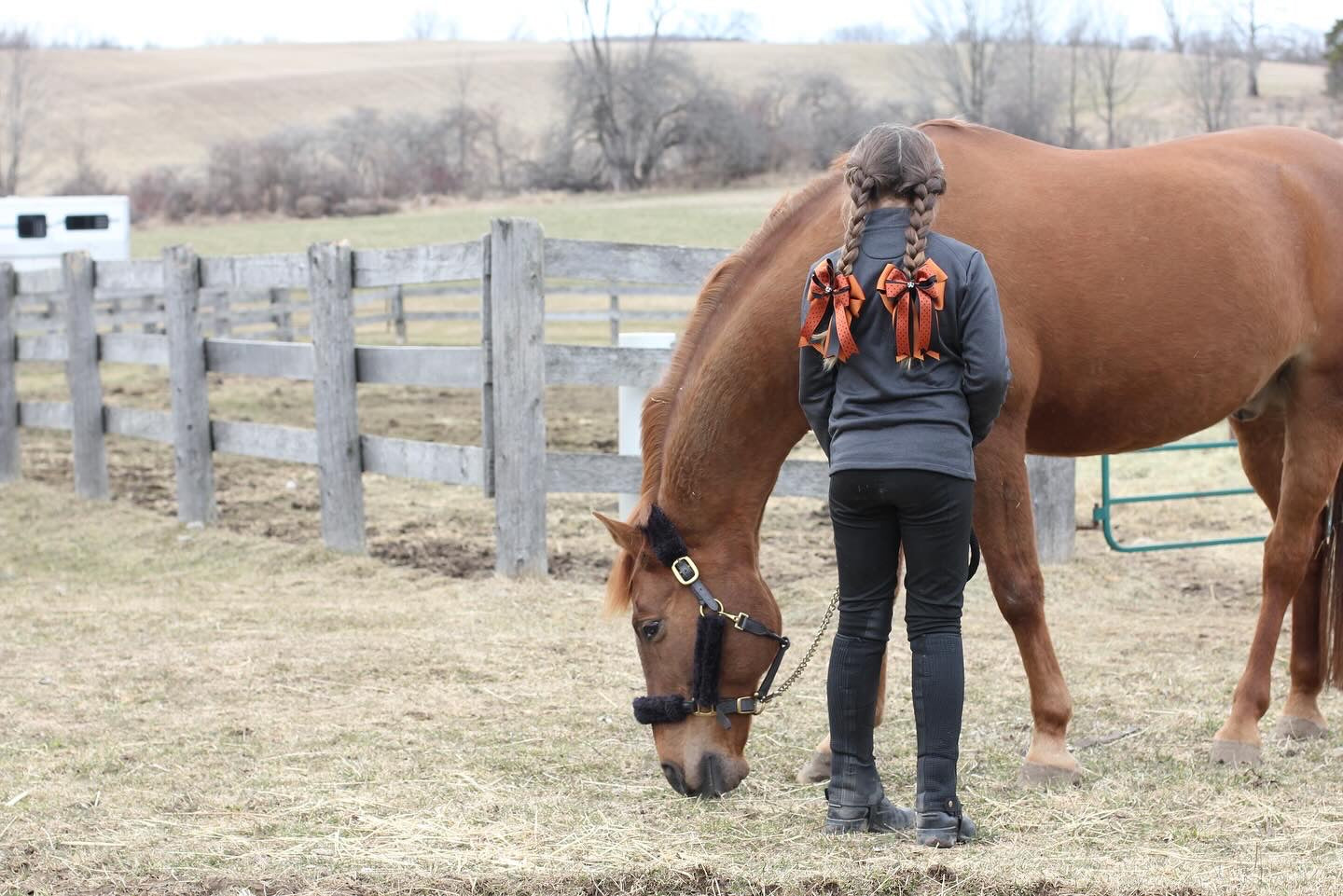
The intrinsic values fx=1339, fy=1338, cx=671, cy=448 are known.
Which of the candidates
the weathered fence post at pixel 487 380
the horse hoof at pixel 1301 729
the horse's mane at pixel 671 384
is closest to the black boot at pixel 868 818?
the horse's mane at pixel 671 384

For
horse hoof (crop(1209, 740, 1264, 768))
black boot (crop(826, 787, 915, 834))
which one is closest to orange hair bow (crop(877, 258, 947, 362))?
black boot (crop(826, 787, 915, 834))

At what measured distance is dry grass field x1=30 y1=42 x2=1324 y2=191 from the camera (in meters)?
52.0

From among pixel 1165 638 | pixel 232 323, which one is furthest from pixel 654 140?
pixel 1165 638

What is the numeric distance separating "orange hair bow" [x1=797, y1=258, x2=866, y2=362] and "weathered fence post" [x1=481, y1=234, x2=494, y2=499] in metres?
3.55

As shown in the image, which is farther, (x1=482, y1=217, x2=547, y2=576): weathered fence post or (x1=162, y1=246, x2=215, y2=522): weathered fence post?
(x1=162, y1=246, x2=215, y2=522): weathered fence post

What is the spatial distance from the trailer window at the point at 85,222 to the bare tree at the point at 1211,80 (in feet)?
95.8

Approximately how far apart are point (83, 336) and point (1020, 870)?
8116 mm

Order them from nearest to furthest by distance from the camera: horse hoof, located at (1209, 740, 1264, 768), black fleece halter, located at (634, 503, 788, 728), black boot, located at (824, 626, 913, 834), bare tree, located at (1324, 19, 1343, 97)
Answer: black boot, located at (824, 626, 913, 834), black fleece halter, located at (634, 503, 788, 728), horse hoof, located at (1209, 740, 1264, 768), bare tree, located at (1324, 19, 1343, 97)

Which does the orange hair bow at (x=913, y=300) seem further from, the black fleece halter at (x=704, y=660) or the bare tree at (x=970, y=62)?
the bare tree at (x=970, y=62)

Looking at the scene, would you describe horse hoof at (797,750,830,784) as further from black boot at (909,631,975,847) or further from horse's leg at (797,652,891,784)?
black boot at (909,631,975,847)

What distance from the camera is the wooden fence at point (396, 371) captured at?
6387mm

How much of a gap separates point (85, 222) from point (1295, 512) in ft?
83.0

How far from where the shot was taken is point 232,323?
19453 millimetres

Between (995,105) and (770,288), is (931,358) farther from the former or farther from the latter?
(995,105)
